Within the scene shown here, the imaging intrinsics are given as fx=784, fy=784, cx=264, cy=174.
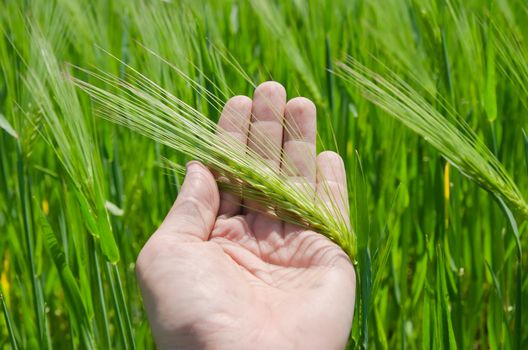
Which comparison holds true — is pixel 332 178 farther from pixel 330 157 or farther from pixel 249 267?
pixel 249 267

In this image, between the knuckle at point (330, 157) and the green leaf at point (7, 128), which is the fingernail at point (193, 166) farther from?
the green leaf at point (7, 128)

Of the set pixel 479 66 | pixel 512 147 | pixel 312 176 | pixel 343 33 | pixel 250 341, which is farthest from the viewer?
pixel 343 33

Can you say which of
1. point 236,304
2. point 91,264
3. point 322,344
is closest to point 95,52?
point 91,264

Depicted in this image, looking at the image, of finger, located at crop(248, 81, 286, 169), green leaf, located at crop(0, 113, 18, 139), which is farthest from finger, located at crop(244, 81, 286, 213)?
green leaf, located at crop(0, 113, 18, 139)

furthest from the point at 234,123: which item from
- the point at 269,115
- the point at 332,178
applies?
the point at 332,178

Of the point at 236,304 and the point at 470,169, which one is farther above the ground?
the point at 470,169

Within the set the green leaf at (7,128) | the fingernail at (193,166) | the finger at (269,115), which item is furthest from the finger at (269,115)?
the green leaf at (7,128)

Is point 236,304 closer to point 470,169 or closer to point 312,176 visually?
point 312,176
